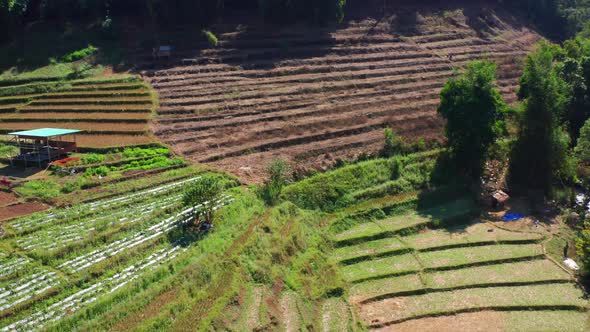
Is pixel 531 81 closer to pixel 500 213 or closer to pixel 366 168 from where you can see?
pixel 500 213

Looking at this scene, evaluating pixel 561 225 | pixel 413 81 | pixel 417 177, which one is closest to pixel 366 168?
pixel 417 177

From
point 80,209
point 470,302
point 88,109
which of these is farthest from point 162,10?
point 470,302

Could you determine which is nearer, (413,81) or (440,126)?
(440,126)

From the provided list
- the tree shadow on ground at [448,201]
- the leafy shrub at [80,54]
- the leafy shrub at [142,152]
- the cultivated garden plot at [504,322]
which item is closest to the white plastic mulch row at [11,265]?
the leafy shrub at [142,152]

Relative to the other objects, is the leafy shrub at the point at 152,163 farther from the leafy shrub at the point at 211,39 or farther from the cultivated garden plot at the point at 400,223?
the leafy shrub at the point at 211,39

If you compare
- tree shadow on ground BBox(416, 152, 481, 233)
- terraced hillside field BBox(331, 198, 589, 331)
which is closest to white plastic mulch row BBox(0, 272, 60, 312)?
terraced hillside field BBox(331, 198, 589, 331)

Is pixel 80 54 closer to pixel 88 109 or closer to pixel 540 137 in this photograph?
pixel 88 109

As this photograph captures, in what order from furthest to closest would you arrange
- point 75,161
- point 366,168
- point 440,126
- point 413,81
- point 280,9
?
point 280,9
point 413,81
point 440,126
point 366,168
point 75,161
